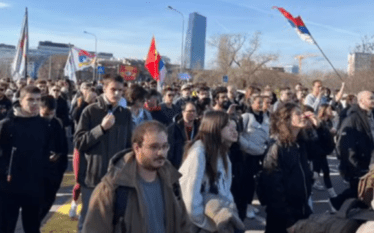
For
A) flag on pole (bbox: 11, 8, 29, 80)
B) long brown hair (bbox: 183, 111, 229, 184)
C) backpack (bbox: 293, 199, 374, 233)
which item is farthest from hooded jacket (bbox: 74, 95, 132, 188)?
flag on pole (bbox: 11, 8, 29, 80)

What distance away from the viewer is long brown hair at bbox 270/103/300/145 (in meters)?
4.87

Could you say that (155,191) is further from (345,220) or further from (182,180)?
(345,220)

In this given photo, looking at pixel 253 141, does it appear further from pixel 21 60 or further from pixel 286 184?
pixel 21 60

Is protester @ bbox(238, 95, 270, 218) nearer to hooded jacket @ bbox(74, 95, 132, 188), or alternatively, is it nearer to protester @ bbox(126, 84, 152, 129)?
protester @ bbox(126, 84, 152, 129)

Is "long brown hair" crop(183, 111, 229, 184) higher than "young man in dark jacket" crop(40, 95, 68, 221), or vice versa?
"long brown hair" crop(183, 111, 229, 184)

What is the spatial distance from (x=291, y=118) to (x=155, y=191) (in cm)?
227

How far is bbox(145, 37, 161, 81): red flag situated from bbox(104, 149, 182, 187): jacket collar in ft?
38.6

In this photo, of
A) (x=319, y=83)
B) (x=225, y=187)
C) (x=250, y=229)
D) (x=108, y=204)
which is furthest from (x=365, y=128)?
(x=319, y=83)

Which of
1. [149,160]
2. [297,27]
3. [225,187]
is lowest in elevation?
[225,187]

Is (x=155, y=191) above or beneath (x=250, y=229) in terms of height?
above

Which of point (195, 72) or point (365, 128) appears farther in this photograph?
point (195, 72)

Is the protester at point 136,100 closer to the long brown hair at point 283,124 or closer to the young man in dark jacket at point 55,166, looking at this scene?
the young man in dark jacket at point 55,166

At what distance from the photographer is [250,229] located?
689 cm

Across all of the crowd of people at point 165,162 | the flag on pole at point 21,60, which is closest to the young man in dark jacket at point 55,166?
the crowd of people at point 165,162
